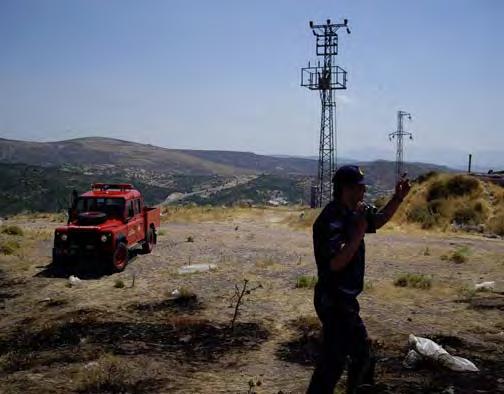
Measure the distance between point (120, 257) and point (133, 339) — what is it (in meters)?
5.90

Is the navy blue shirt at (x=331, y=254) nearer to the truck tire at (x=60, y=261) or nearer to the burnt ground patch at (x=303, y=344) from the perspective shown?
the burnt ground patch at (x=303, y=344)

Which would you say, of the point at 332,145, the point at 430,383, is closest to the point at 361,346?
the point at 430,383

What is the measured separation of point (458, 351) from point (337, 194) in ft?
14.8

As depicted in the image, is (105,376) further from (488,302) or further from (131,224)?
(131,224)

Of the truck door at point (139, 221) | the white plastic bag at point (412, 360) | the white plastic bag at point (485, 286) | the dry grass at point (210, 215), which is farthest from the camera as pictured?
the dry grass at point (210, 215)

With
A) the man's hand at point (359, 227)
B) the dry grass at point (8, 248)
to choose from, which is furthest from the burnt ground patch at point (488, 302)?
the dry grass at point (8, 248)

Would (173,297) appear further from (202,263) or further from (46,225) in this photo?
(46,225)

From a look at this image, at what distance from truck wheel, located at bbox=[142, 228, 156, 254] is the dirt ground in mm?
422

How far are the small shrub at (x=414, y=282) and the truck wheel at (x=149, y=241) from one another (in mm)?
8315

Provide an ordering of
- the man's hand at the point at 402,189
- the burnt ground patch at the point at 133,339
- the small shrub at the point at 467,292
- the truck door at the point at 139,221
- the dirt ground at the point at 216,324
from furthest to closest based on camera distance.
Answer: the truck door at the point at 139,221 < the small shrub at the point at 467,292 < the burnt ground patch at the point at 133,339 < the dirt ground at the point at 216,324 < the man's hand at the point at 402,189

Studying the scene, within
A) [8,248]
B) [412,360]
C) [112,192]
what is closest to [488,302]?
[412,360]

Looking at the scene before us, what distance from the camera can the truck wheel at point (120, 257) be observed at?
1331 centimetres

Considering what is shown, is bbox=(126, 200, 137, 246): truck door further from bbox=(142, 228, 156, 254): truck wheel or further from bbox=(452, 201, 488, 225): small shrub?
bbox=(452, 201, 488, 225): small shrub

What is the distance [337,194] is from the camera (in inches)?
170
